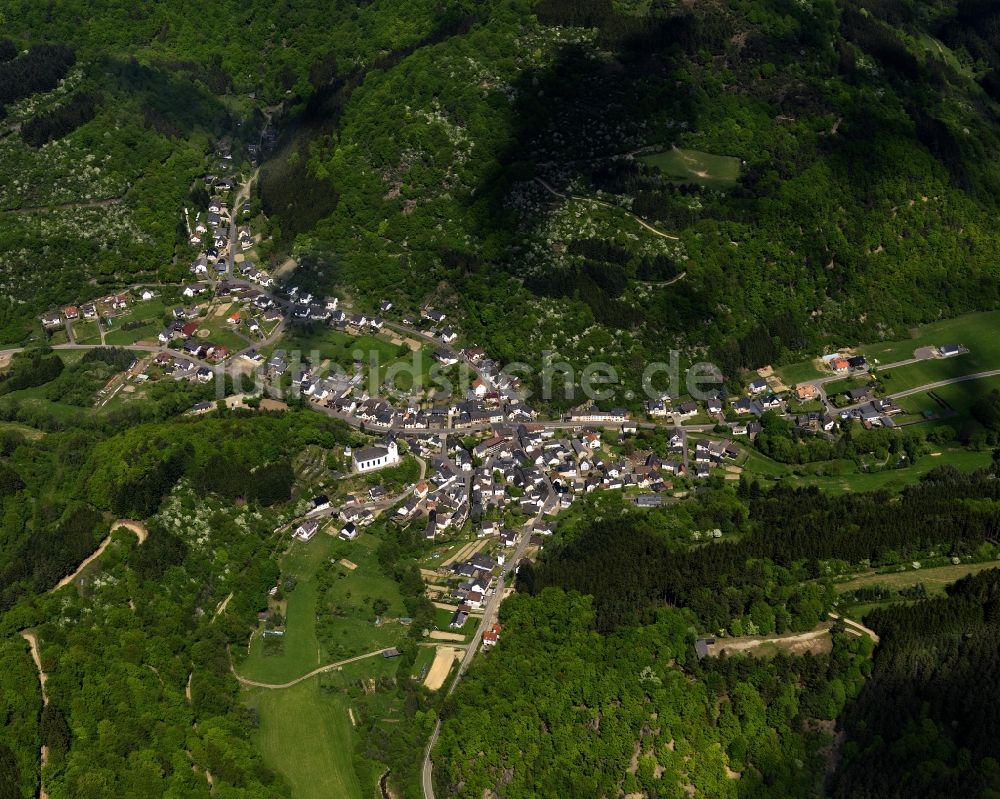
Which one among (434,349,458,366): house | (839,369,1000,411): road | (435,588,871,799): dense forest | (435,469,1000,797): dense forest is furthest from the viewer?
(434,349,458,366): house

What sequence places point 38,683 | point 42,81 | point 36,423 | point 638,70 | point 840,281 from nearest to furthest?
point 38,683
point 36,423
point 840,281
point 638,70
point 42,81

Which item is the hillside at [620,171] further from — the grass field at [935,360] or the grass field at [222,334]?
the grass field at [222,334]

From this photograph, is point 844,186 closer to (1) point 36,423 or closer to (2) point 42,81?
(1) point 36,423

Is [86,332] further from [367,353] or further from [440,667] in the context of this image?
[440,667]

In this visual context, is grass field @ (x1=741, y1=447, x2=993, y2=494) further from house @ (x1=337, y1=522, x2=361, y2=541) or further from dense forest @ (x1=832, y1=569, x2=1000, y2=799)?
house @ (x1=337, y1=522, x2=361, y2=541)

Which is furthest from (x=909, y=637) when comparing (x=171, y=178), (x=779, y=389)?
(x=171, y=178)

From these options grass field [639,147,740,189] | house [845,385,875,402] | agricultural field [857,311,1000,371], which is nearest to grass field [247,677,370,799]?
house [845,385,875,402]

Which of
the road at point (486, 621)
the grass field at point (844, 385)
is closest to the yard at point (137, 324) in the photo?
the road at point (486, 621)
